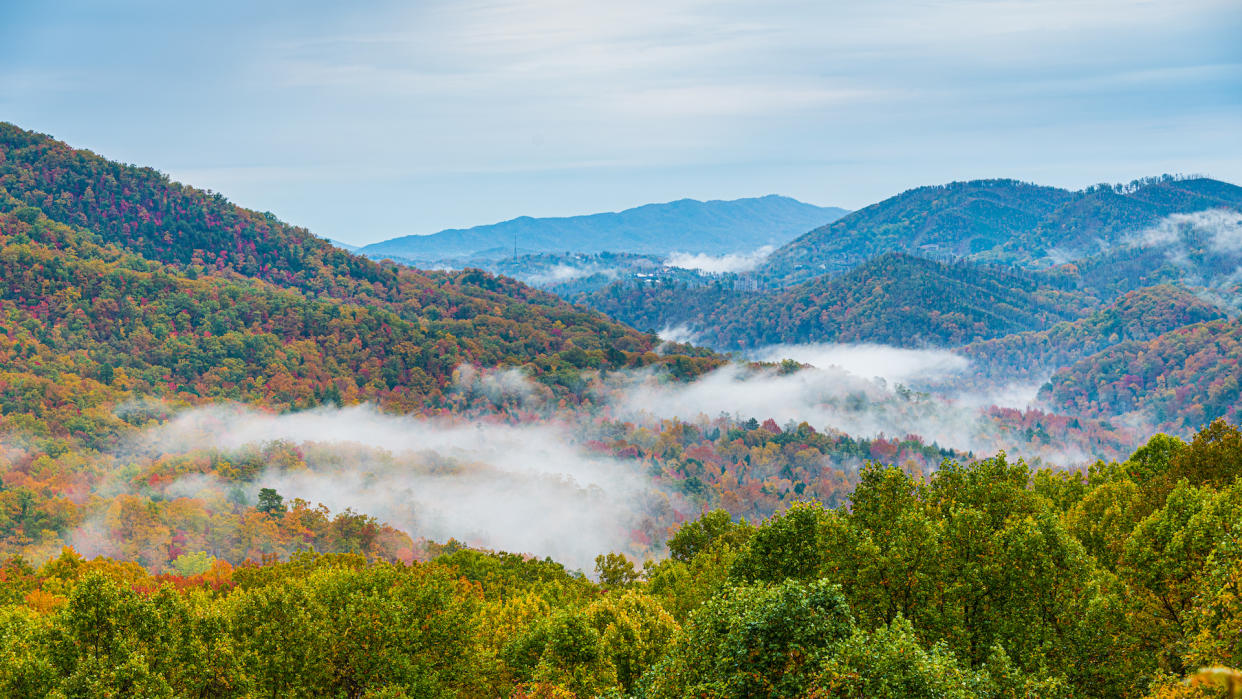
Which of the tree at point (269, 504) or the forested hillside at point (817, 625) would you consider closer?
the forested hillside at point (817, 625)

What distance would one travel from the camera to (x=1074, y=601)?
27016mm

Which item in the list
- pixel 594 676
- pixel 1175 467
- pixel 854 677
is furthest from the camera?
pixel 1175 467

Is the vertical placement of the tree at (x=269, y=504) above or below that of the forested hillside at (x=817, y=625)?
below

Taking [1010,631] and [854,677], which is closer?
[854,677]

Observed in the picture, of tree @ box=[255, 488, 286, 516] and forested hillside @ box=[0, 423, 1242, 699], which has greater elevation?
forested hillside @ box=[0, 423, 1242, 699]

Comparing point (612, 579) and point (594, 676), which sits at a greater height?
point (594, 676)

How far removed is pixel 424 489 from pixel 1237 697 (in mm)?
180297

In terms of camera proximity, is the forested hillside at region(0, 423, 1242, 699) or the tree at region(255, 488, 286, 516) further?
the tree at region(255, 488, 286, 516)

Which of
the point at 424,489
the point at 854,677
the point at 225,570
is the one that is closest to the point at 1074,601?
the point at 854,677

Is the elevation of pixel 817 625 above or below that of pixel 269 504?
above

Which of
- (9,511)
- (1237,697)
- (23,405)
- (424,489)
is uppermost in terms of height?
(1237,697)

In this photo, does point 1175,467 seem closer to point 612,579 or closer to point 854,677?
point 854,677

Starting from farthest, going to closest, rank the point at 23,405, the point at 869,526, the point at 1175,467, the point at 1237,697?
1. the point at 23,405
2. the point at 1175,467
3. the point at 869,526
4. the point at 1237,697

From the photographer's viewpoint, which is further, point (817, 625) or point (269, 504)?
point (269, 504)
